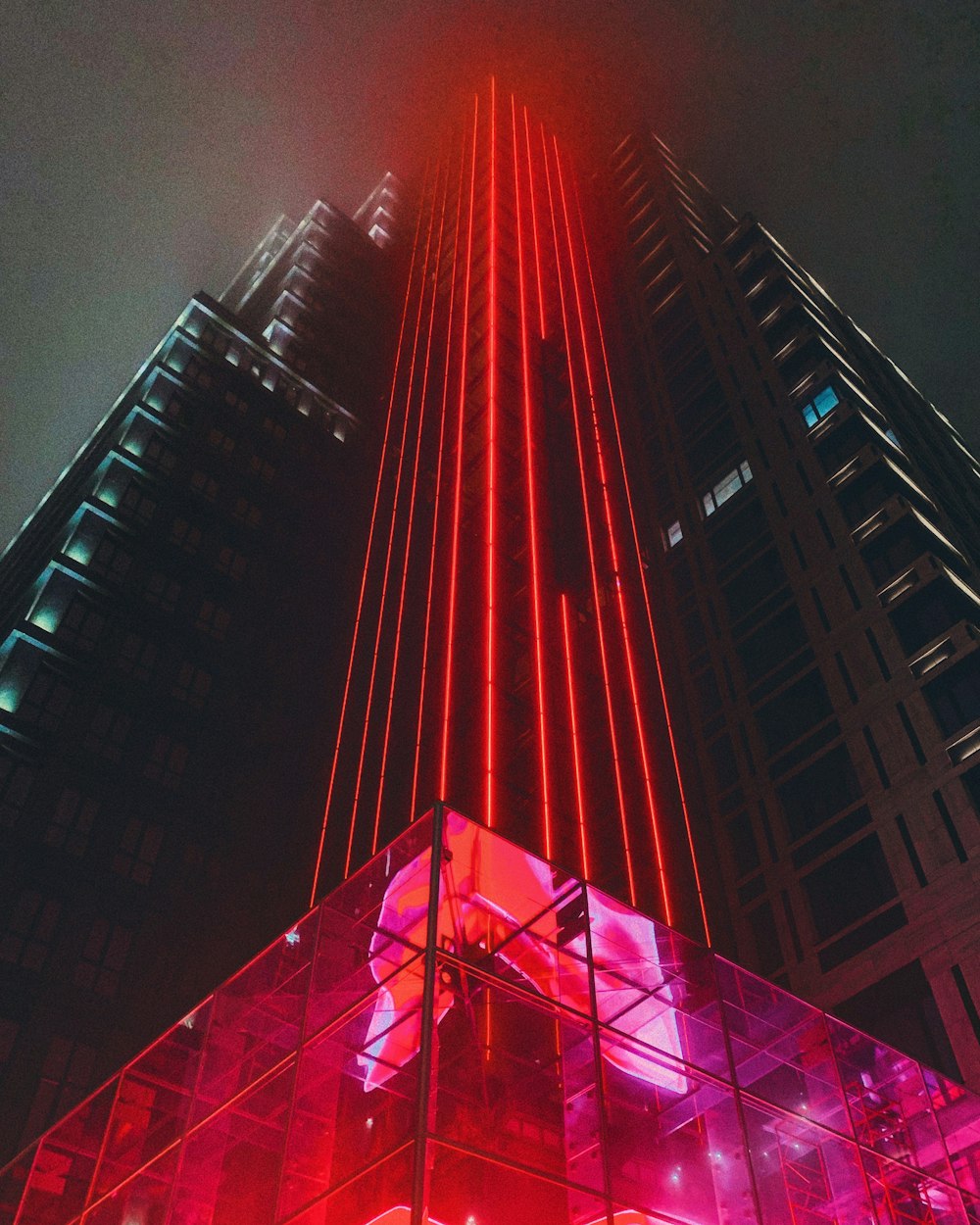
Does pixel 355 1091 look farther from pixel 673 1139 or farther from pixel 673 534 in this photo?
pixel 673 534

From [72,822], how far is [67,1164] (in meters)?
20.1

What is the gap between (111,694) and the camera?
121ft

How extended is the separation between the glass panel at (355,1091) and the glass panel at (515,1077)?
1.18 feet

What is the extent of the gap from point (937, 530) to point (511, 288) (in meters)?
16.2

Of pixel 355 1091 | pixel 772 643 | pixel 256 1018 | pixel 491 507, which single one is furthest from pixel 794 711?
pixel 355 1091

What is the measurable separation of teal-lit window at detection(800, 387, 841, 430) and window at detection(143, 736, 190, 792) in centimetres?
2549

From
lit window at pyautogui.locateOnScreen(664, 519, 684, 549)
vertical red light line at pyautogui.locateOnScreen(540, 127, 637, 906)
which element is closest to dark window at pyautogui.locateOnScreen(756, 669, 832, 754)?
lit window at pyautogui.locateOnScreen(664, 519, 684, 549)

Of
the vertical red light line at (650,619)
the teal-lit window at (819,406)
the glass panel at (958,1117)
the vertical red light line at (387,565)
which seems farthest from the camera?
the teal-lit window at (819,406)

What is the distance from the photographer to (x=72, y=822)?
32.9 meters

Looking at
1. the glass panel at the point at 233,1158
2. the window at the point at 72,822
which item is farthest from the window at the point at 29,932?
the glass panel at the point at 233,1158

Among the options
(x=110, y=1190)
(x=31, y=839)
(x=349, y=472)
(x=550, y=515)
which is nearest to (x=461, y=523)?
(x=550, y=515)

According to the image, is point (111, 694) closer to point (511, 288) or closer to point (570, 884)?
point (511, 288)

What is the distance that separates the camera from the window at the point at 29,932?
29.2 meters

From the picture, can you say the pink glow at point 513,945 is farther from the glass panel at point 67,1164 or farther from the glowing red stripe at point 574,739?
the glowing red stripe at point 574,739
